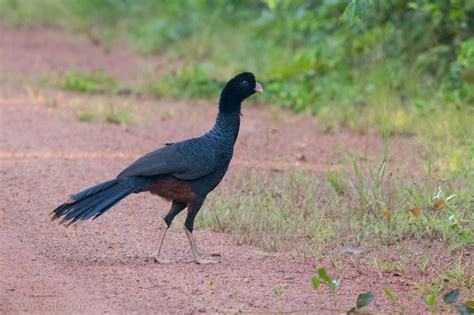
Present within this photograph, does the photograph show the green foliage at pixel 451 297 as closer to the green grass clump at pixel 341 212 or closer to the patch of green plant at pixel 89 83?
the green grass clump at pixel 341 212

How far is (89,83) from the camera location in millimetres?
12242

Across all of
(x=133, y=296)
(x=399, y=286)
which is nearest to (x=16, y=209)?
(x=133, y=296)

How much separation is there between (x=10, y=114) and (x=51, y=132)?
90 centimetres

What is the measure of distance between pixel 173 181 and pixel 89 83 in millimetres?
5923

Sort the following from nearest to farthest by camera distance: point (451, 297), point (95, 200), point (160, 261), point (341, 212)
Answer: point (451, 297), point (95, 200), point (160, 261), point (341, 212)

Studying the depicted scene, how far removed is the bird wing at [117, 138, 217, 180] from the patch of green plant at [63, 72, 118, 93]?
5.52 m

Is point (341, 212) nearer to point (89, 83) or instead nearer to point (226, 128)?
point (226, 128)

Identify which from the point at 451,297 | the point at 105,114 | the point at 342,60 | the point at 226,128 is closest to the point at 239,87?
the point at 226,128

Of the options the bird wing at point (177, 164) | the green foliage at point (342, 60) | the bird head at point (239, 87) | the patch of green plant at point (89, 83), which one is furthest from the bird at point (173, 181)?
the patch of green plant at point (89, 83)

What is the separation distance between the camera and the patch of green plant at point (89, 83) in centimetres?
1214

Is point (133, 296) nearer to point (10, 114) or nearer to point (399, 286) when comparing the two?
point (399, 286)

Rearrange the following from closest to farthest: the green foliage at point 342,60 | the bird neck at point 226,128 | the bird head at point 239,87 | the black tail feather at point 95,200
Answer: the black tail feather at point 95,200 → the bird neck at point 226,128 → the bird head at point 239,87 → the green foliage at point 342,60

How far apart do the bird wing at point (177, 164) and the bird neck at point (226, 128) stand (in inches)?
5.7

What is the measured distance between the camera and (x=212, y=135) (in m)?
6.77
